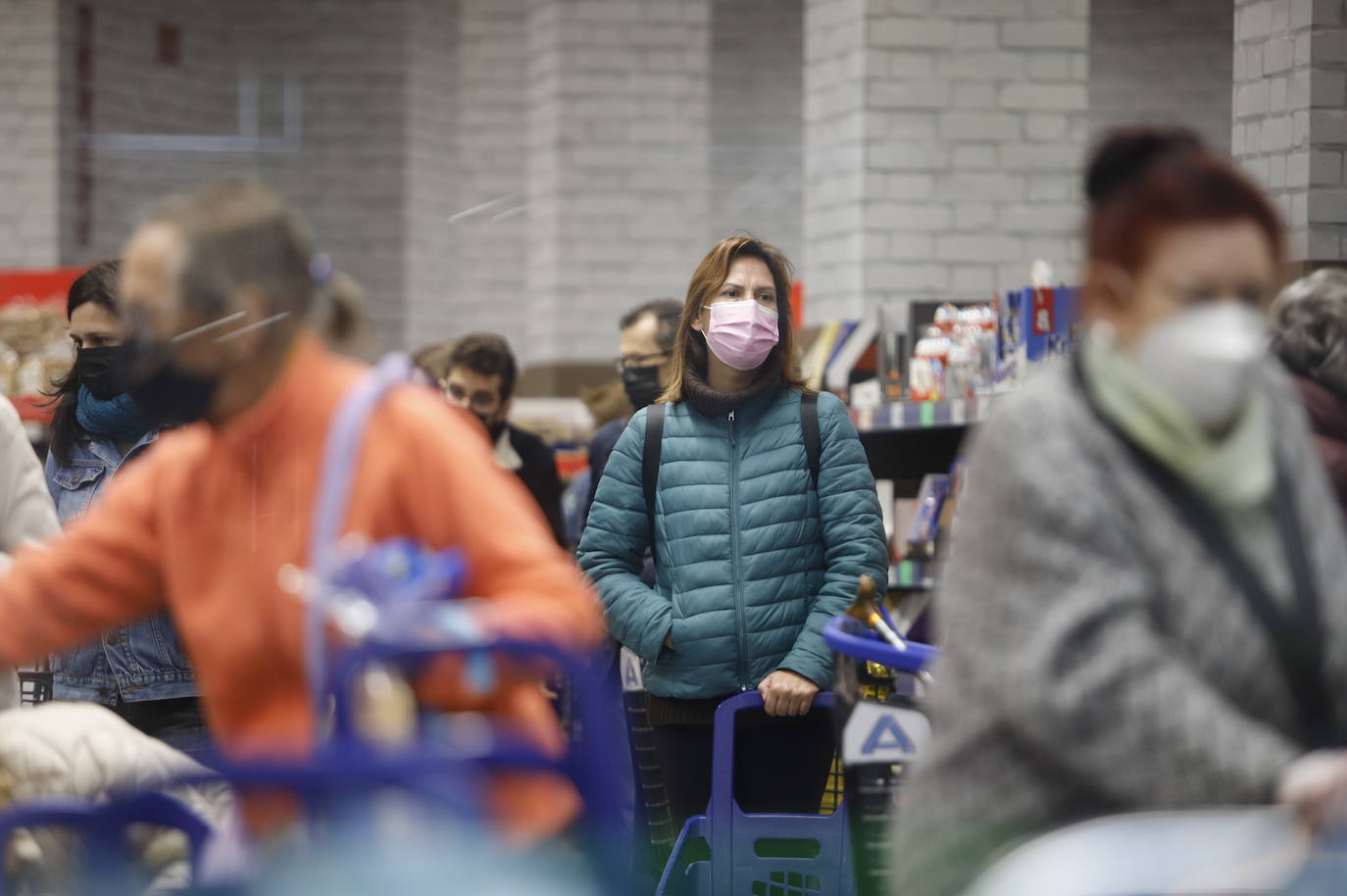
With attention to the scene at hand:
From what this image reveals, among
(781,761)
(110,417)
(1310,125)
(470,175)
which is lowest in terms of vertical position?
(781,761)

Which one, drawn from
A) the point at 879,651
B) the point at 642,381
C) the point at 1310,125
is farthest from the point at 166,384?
the point at 1310,125

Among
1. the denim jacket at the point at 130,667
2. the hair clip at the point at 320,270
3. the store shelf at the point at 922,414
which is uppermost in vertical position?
the hair clip at the point at 320,270

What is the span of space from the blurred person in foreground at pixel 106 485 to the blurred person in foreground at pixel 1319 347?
2120 mm

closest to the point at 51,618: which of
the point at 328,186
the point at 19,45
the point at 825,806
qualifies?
the point at 825,806

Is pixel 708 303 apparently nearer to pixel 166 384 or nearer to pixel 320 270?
pixel 320 270

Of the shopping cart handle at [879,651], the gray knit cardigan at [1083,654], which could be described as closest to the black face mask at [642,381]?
the shopping cart handle at [879,651]

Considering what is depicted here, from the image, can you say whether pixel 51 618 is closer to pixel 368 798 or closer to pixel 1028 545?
pixel 368 798

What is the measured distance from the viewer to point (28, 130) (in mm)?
12812

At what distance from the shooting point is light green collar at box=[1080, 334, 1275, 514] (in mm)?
1767

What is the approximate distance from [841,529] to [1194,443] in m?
2.06

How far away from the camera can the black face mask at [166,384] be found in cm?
202

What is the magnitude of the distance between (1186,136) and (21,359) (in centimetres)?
781

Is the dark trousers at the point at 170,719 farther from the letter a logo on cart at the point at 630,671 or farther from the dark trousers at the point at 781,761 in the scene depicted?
the letter a logo on cart at the point at 630,671

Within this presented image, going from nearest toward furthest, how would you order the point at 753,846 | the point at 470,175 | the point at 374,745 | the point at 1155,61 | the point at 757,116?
the point at 374,745
the point at 753,846
the point at 470,175
the point at 1155,61
the point at 757,116
